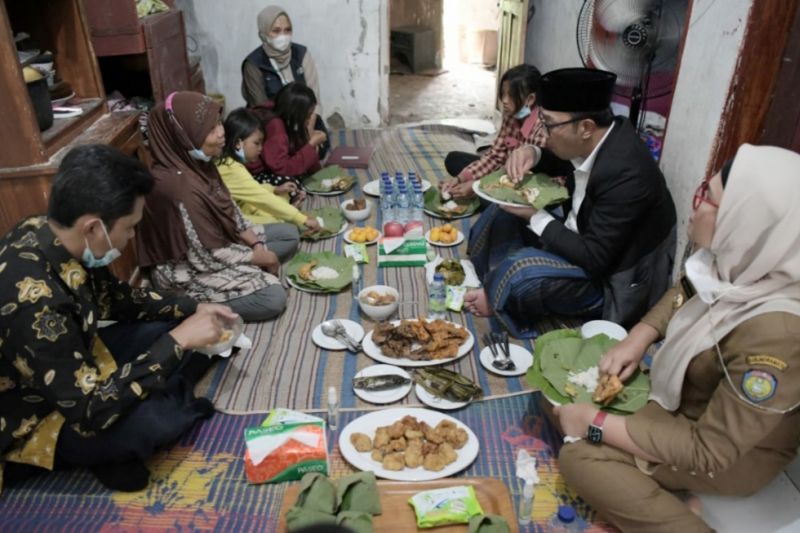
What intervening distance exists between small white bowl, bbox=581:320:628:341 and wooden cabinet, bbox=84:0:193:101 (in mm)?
3158

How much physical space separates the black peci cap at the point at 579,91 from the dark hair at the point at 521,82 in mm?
842

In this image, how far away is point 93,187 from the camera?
1.57 m

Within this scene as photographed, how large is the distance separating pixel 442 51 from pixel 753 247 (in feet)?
27.1

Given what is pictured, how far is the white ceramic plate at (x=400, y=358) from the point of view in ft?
7.37

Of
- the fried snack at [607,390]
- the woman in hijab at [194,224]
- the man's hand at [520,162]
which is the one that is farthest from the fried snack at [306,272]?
the fried snack at [607,390]

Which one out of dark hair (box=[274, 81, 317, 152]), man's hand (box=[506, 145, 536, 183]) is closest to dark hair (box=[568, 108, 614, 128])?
man's hand (box=[506, 145, 536, 183])

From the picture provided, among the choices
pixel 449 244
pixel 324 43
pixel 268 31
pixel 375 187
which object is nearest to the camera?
pixel 449 244

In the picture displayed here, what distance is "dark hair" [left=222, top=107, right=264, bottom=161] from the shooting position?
2.99 meters

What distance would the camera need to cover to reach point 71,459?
1767mm

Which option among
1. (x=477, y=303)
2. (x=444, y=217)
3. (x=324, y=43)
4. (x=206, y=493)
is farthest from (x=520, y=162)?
(x=324, y=43)

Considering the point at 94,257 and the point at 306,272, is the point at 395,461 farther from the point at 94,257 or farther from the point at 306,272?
the point at 306,272

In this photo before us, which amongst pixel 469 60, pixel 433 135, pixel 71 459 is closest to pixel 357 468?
pixel 71 459

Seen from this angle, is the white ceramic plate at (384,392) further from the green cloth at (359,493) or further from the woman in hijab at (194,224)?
the woman in hijab at (194,224)

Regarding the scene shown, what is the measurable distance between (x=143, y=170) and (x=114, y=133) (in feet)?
3.77
